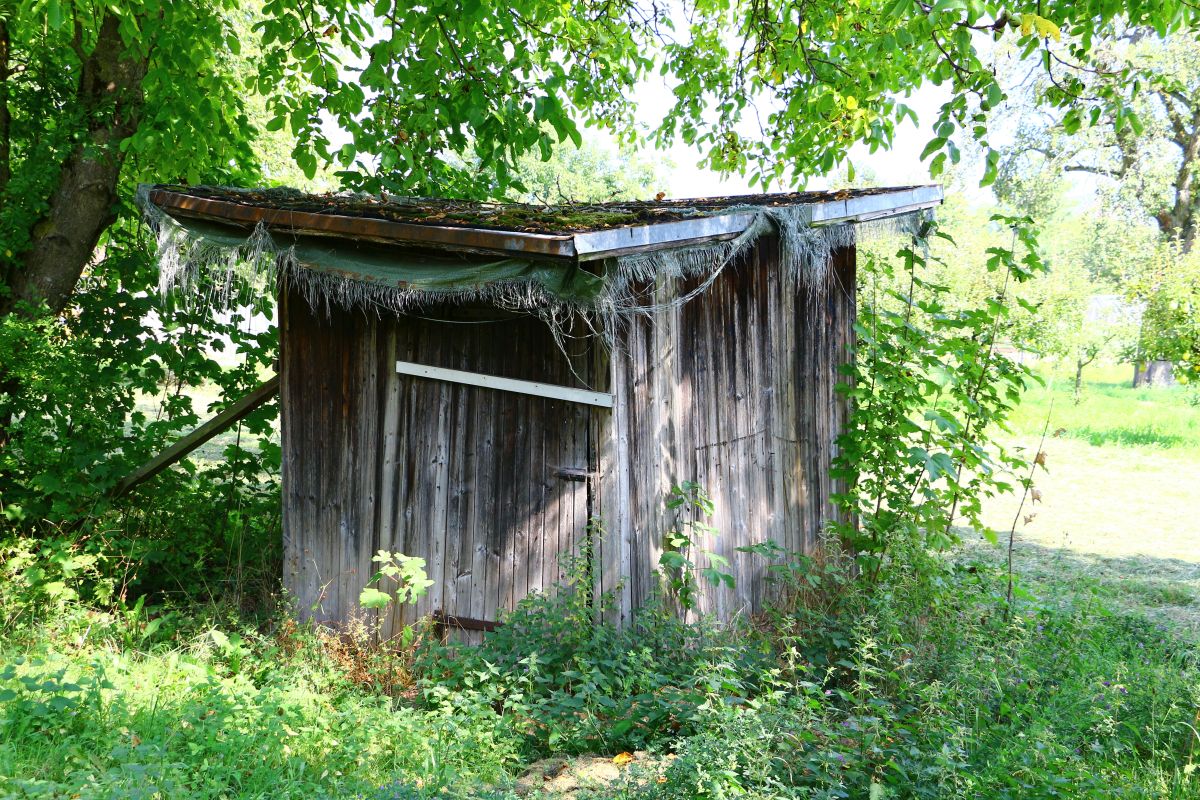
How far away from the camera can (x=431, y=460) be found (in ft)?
17.5

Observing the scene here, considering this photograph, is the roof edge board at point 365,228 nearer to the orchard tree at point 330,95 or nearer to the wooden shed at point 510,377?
the wooden shed at point 510,377

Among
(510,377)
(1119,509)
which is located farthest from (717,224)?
(1119,509)

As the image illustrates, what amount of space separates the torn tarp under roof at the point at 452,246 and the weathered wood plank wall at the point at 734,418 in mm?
415

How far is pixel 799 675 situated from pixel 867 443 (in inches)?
80.3

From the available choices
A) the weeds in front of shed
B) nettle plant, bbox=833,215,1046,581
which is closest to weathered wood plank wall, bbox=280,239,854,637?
the weeds in front of shed

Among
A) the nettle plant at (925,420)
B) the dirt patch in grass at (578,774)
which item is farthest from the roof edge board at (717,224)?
the dirt patch in grass at (578,774)

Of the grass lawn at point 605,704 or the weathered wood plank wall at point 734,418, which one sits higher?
the weathered wood plank wall at point 734,418

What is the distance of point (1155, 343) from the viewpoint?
13828 millimetres

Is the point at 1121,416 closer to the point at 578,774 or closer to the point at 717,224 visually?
the point at 717,224

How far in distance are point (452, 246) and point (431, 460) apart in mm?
1498

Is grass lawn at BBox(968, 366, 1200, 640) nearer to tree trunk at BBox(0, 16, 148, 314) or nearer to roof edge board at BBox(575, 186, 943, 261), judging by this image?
roof edge board at BBox(575, 186, 943, 261)

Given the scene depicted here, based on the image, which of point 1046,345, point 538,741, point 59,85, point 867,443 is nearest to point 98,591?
point 538,741

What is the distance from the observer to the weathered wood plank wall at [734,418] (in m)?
5.04

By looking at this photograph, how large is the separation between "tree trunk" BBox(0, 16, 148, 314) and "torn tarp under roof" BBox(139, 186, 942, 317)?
178 cm
